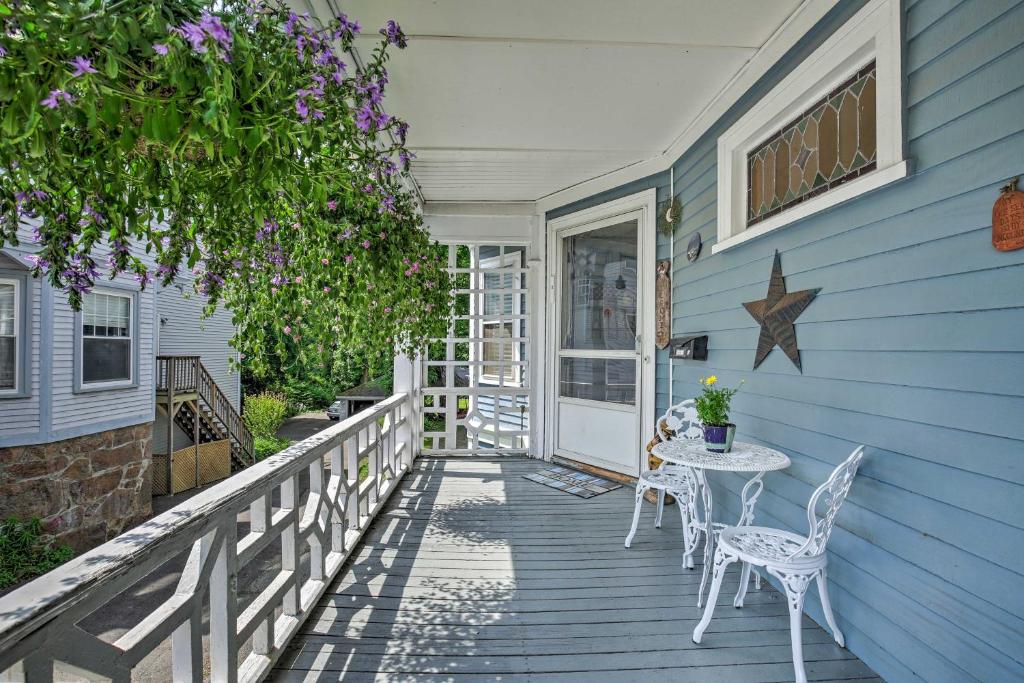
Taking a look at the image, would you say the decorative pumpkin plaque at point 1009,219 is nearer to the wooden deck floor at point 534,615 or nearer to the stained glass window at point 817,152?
the stained glass window at point 817,152

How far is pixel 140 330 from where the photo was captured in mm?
7328

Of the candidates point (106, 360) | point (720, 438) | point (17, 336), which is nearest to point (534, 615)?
point (720, 438)

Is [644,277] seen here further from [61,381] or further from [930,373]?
[61,381]

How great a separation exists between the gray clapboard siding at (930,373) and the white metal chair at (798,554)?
14 centimetres

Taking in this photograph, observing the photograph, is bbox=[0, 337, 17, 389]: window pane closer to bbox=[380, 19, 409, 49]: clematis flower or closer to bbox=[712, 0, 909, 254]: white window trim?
bbox=[380, 19, 409, 49]: clematis flower

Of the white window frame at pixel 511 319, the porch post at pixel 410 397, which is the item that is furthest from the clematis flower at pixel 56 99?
the white window frame at pixel 511 319

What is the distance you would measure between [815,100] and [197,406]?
9860 mm

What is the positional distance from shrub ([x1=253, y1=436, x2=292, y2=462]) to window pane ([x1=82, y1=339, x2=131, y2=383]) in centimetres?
396

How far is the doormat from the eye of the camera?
158 inches

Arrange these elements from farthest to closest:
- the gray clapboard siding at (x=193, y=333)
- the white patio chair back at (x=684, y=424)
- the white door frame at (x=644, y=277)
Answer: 1. the gray clapboard siding at (x=193, y=333)
2. the white door frame at (x=644, y=277)
3. the white patio chair back at (x=684, y=424)

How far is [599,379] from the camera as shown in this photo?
448cm

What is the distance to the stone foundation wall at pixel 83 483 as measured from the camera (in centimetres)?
550

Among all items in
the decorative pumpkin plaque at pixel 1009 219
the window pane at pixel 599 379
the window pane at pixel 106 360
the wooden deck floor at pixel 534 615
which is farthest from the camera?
the window pane at pixel 106 360

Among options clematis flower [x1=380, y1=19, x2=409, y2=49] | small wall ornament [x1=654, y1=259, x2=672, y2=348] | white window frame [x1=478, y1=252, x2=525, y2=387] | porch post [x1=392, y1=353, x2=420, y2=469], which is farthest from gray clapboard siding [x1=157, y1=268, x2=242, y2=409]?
clematis flower [x1=380, y1=19, x2=409, y2=49]
